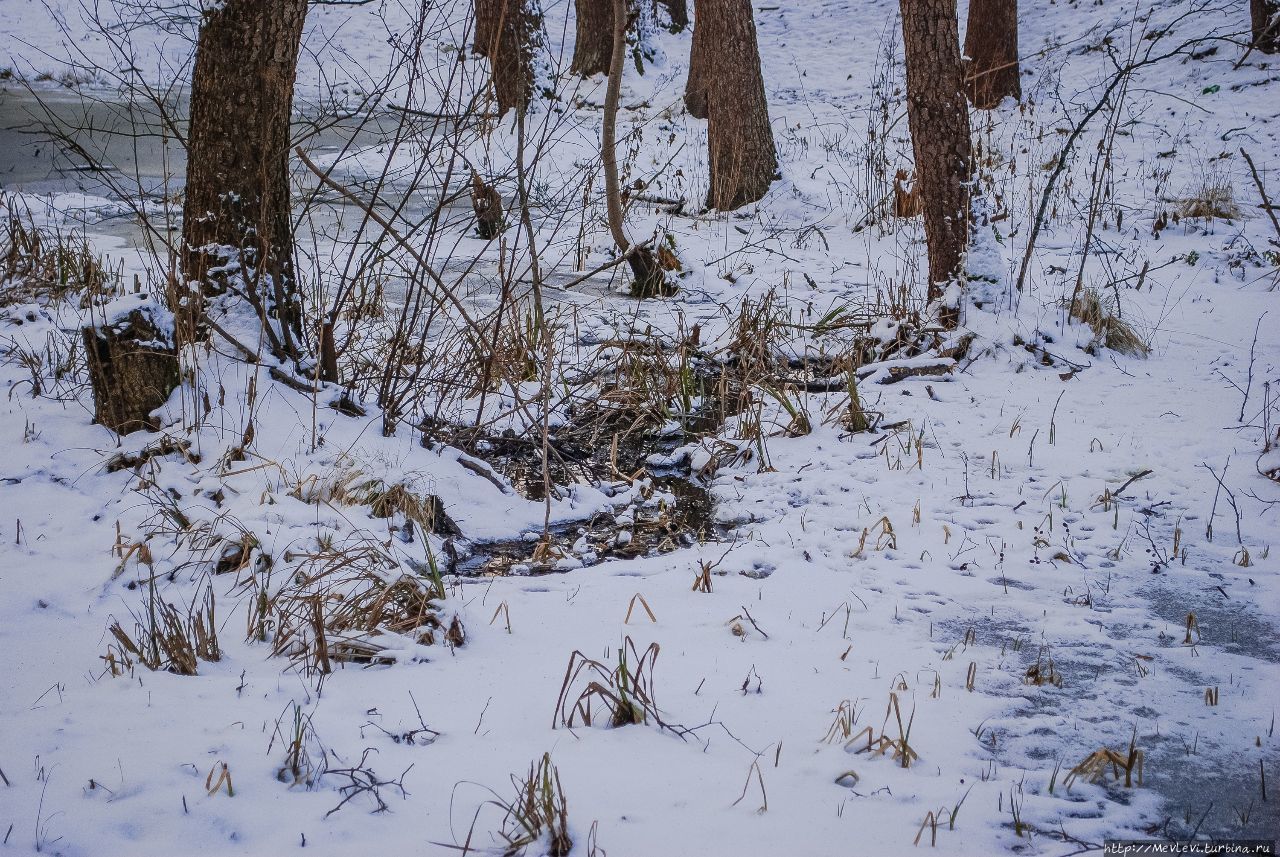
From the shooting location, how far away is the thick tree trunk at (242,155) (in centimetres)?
376

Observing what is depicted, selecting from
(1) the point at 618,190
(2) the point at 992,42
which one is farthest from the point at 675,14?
(1) the point at 618,190

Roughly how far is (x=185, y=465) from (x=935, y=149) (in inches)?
172

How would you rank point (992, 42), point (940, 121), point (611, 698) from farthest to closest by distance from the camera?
point (992, 42) → point (940, 121) → point (611, 698)

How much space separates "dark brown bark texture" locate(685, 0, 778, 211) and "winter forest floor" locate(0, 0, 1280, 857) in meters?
2.41

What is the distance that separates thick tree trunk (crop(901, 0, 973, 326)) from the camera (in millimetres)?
5207

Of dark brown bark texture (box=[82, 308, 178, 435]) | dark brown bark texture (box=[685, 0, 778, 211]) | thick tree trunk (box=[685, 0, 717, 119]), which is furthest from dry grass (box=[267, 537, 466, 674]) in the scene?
thick tree trunk (box=[685, 0, 717, 119])

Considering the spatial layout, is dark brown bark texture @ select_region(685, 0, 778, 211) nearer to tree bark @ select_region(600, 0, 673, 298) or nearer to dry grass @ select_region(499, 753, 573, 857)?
tree bark @ select_region(600, 0, 673, 298)

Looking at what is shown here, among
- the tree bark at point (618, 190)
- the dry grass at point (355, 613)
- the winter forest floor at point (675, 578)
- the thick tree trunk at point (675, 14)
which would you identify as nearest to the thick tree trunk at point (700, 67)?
the tree bark at point (618, 190)

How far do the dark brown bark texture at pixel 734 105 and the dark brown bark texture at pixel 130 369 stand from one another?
604cm

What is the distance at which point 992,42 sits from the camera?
1236 cm

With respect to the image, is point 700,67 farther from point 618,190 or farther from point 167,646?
point 167,646

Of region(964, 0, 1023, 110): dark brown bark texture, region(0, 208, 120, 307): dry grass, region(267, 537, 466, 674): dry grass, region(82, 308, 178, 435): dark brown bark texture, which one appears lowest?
region(267, 537, 466, 674): dry grass

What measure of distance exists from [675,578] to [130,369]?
2432mm

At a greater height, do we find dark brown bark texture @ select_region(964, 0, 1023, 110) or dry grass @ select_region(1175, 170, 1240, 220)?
dark brown bark texture @ select_region(964, 0, 1023, 110)
